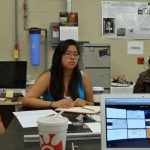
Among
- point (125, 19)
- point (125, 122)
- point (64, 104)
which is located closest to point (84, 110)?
Answer: point (64, 104)

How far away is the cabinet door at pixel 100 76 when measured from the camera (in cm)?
402

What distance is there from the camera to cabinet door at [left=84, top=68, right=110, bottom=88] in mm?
4020

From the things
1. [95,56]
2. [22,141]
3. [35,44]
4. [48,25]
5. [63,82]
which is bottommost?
[22,141]

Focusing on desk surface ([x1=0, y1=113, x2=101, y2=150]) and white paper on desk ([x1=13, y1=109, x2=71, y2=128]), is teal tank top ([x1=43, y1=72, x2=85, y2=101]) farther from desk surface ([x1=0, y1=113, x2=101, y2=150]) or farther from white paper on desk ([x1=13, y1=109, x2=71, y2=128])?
desk surface ([x1=0, y1=113, x2=101, y2=150])

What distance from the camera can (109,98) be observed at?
113cm

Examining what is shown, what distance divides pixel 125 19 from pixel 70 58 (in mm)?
2293

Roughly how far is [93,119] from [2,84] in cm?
197

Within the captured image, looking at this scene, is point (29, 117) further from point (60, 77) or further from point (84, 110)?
point (60, 77)

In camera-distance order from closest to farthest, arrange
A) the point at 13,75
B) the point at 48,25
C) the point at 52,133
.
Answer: the point at 52,133 < the point at 13,75 < the point at 48,25

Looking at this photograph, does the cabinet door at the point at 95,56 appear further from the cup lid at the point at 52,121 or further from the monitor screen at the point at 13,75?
the cup lid at the point at 52,121

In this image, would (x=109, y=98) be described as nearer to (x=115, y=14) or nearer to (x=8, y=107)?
(x=8, y=107)

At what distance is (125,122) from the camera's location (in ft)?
3.67

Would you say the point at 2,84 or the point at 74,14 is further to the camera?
the point at 74,14

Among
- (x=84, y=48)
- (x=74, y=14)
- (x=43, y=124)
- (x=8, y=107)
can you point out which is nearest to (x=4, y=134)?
(x=43, y=124)
